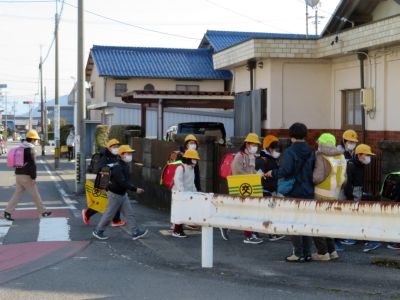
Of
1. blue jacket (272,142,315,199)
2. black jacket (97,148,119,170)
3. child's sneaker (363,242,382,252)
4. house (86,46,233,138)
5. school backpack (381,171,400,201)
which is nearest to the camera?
blue jacket (272,142,315,199)

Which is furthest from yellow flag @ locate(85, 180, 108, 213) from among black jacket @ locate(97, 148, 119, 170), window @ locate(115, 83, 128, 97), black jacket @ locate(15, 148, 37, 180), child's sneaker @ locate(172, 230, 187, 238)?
window @ locate(115, 83, 128, 97)

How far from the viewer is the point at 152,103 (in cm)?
2120

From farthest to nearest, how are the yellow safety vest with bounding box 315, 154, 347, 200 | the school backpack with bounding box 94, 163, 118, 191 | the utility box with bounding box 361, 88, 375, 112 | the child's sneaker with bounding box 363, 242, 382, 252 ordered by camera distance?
the utility box with bounding box 361, 88, 375, 112 → the school backpack with bounding box 94, 163, 118, 191 → the child's sneaker with bounding box 363, 242, 382, 252 → the yellow safety vest with bounding box 315, 154, 347, 200

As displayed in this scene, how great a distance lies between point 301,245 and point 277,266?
0.46 metres

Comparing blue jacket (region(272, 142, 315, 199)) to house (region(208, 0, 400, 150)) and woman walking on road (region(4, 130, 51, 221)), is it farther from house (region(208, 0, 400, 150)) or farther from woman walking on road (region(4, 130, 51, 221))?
house (region(208, 0, 400, 150))

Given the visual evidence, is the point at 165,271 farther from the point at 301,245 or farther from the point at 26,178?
the point at 26,178

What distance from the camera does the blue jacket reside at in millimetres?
8289

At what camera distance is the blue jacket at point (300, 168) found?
8.29 m

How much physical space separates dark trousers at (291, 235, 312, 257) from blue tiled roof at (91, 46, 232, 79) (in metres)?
32.6

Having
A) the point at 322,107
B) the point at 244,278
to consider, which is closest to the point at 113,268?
the point at 244,278

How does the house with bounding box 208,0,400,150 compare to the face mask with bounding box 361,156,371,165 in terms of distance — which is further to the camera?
the house with bounding box 208,0,400,150

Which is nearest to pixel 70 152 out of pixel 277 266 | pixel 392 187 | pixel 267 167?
pixel 267 167

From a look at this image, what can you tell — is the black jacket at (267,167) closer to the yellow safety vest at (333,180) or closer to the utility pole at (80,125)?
the yellow safety vest at (333,180)

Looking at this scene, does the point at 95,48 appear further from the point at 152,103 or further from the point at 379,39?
the point at 379,39
